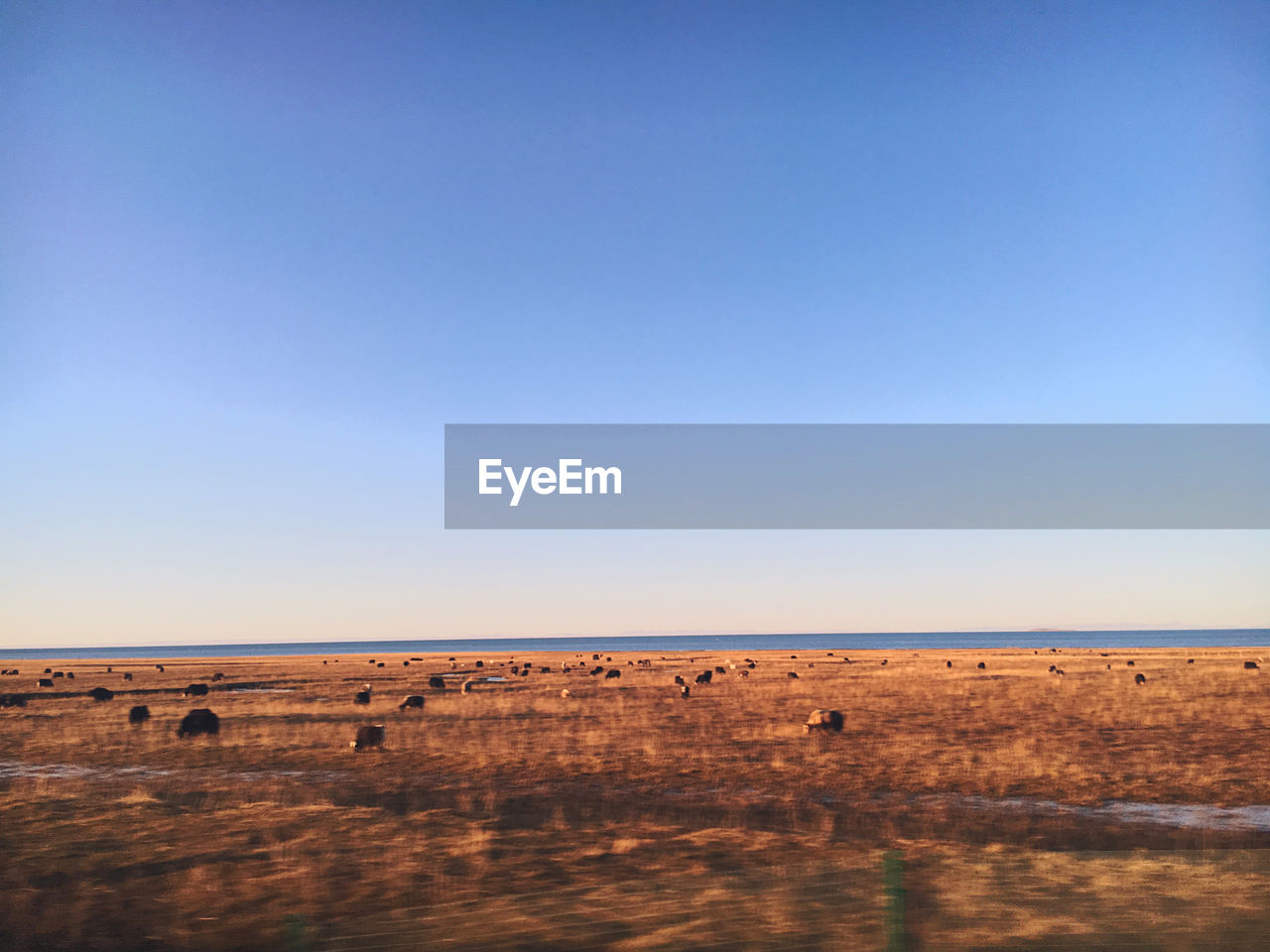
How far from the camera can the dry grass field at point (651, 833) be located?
8453 millimetres

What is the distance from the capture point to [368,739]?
23.4 meters

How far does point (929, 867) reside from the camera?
34.9 feet

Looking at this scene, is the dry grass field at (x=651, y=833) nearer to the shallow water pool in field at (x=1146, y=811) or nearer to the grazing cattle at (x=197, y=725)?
the shallow water pool in field at (x=1146, y=811)

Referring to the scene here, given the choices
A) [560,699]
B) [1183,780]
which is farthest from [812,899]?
[560,699]

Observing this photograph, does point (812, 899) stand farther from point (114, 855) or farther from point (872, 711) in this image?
point (872, 711)

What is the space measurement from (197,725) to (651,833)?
1896 centimetres

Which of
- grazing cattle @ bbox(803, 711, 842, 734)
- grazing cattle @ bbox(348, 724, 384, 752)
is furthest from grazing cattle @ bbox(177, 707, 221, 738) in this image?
grazing cattle @ bbox(803, 711, 842, 734)

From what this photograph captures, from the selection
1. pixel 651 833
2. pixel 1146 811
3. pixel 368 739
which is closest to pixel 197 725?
pixel 368 739

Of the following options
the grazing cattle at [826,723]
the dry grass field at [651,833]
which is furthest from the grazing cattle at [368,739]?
the grazing cattle at [826,723]

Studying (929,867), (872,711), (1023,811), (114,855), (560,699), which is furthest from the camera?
(560,699)

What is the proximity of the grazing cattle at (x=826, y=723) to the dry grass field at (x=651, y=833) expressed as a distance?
2.67 feet

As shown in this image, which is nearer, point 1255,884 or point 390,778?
point 1255,884

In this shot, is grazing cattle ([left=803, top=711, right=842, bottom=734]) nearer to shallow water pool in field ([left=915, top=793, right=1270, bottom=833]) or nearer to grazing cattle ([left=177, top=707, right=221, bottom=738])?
shallow water pool in field ([left=915, top=793, right=1270, bottom=833])

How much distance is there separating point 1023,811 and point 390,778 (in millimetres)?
12050
